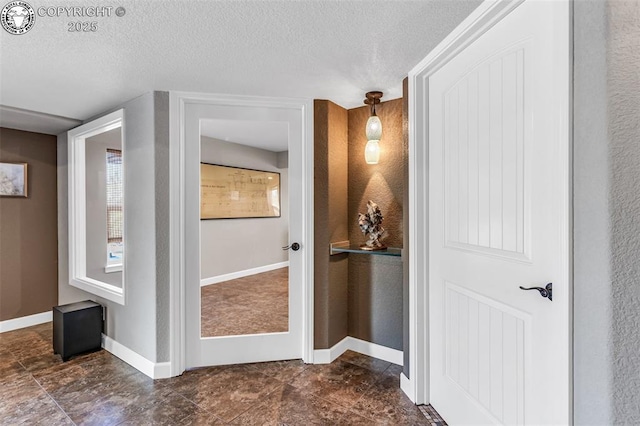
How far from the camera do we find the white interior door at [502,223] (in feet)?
3.87

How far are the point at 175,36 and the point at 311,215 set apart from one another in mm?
1457

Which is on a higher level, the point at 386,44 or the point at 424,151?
the point at 386,44

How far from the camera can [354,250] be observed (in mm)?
2545

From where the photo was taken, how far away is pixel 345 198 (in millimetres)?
2822

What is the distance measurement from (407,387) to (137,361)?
2.00 metres

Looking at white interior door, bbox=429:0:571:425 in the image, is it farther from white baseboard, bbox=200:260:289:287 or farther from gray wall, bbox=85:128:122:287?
gray wall, bbox=85:128:122:287

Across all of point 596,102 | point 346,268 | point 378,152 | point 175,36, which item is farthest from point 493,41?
point 346,268

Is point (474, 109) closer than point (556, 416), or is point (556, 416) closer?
point (556, 416)

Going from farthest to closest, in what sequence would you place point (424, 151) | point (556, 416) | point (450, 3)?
1. point (424, 151)
2. point (450, 3)
3. point (556, 416)

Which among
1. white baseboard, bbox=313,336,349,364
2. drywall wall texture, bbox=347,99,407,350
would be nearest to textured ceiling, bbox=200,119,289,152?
drywall wall texture, bbox=347,99,407,350

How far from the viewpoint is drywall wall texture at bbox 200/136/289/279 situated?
2.53 meters

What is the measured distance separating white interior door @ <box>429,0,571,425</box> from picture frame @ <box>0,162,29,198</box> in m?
3.97

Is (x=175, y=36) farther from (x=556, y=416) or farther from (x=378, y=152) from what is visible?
(x=556, y=416)

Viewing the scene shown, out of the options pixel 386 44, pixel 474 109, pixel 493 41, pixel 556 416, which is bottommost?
pixel 556 416
